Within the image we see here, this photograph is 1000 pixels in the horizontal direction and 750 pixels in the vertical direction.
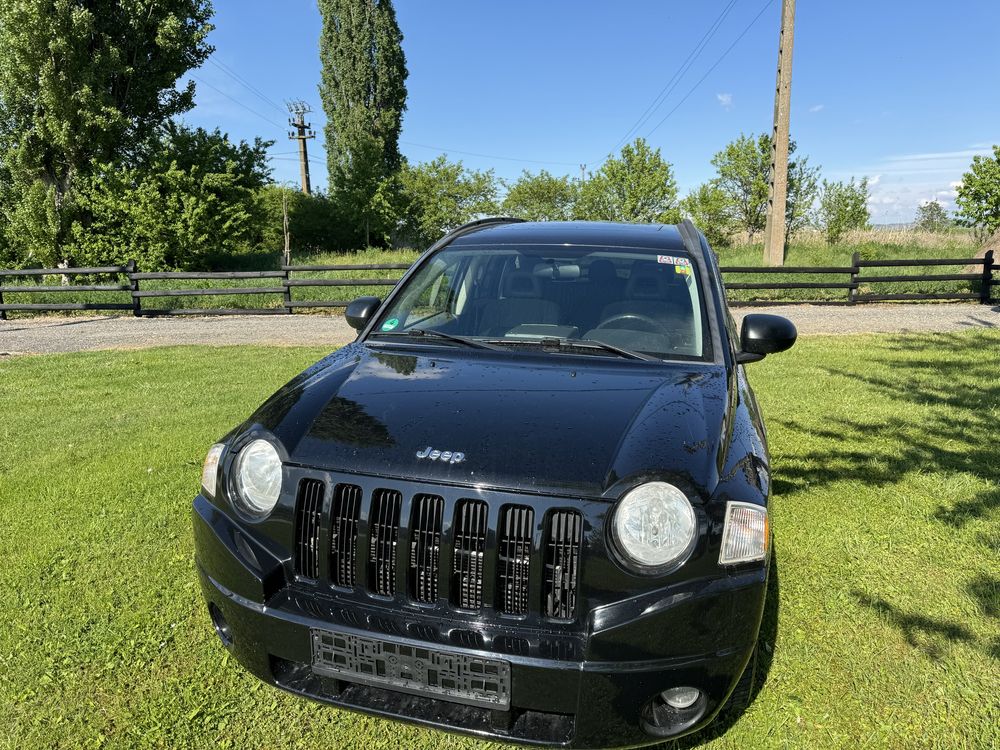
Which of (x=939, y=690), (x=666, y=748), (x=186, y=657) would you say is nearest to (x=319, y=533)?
(x=186, y=657)

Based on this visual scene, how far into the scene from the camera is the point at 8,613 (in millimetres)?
3094

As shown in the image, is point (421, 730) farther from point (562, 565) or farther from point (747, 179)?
point (747, 179)

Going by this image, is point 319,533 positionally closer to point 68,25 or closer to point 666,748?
point 666,748

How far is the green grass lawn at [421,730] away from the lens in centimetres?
244

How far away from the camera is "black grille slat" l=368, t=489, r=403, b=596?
2035 millimetres

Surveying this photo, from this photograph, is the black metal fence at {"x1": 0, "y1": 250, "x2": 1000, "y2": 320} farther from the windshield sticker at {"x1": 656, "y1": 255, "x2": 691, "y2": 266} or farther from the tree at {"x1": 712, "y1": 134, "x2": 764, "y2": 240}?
the tree at {"x1": 712, "y1": 134, "x2": 764, "y2": 240}

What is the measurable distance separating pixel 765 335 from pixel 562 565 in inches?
73.0

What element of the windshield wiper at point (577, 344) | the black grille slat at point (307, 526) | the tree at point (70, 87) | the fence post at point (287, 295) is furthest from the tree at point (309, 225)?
the black grille slat at point (307, 526)

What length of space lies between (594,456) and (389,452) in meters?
0.64

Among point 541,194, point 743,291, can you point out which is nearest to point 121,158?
point 743,291

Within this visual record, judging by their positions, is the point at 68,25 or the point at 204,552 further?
the point at 68,25

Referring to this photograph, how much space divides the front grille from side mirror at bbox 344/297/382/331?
5.51 ft

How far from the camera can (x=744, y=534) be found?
2.00m

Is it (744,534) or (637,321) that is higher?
(637,321)
